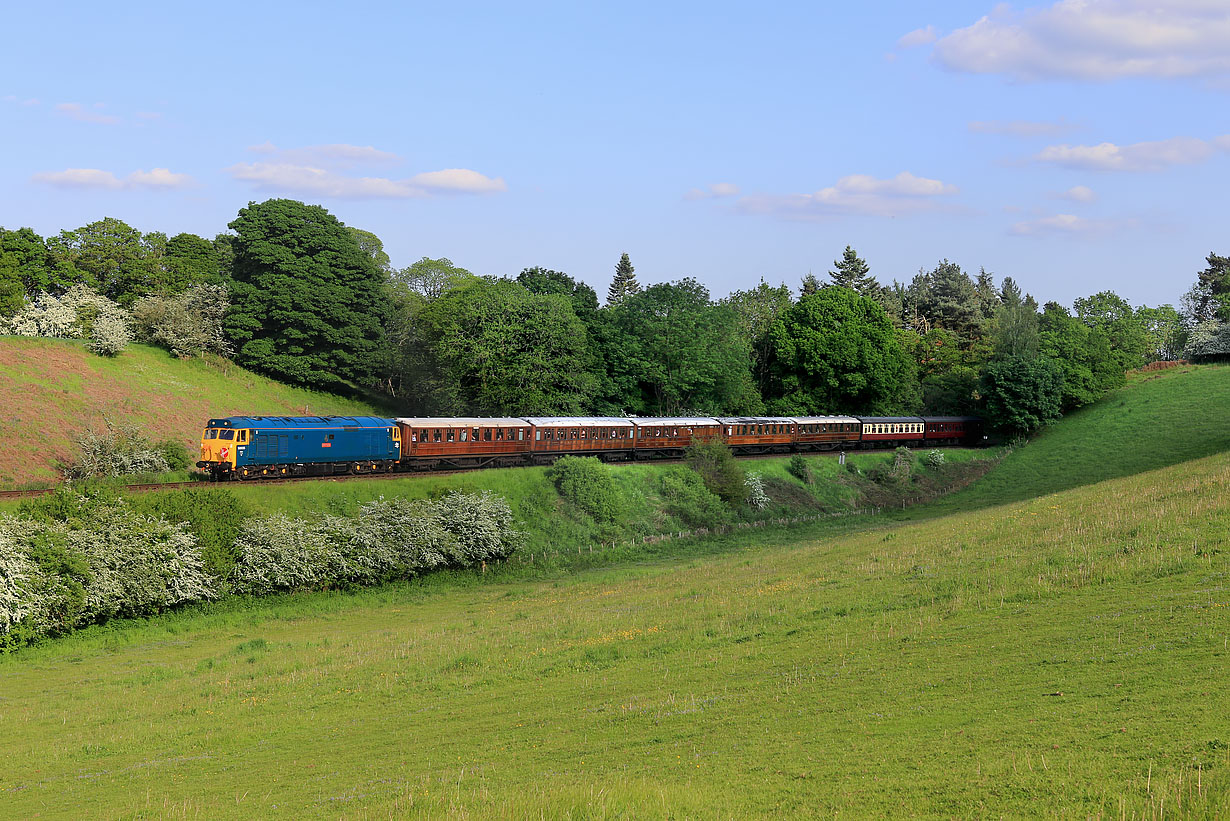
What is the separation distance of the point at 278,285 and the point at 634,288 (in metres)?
73.0

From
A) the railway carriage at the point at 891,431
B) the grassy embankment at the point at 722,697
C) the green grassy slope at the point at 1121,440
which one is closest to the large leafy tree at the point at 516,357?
the railway carriage at the point at 891,431

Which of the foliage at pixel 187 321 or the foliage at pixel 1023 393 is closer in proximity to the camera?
the foliage at pixel 187 321

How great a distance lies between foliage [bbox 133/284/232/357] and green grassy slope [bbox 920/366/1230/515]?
198 feet

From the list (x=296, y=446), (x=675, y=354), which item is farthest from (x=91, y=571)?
(x=675, y=354)

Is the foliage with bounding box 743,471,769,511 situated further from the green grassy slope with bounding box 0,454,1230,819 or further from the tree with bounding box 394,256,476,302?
the tree with bounding box 394,256,476,302

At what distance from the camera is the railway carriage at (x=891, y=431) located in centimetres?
7819

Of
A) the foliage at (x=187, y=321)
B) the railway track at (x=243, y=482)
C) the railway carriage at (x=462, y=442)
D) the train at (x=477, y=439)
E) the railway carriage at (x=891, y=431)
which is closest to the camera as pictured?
the railway track at (x=243, y=482)

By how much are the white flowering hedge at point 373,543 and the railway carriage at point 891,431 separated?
136 ft

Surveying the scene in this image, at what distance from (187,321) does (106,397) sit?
580 inches

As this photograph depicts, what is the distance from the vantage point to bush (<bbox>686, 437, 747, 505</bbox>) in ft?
196

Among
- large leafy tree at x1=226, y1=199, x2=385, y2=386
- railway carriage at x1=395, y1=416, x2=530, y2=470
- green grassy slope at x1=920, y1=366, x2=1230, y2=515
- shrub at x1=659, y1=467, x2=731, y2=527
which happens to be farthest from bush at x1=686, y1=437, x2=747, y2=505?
large leafy tree at x1=226, y1=199, x2=385, y2=386

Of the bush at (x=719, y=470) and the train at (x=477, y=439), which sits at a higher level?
the train at (x=477, y=439)

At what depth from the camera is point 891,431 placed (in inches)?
3140

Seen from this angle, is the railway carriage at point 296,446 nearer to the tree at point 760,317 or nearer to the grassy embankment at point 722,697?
the grassy embankment at point 722,697
